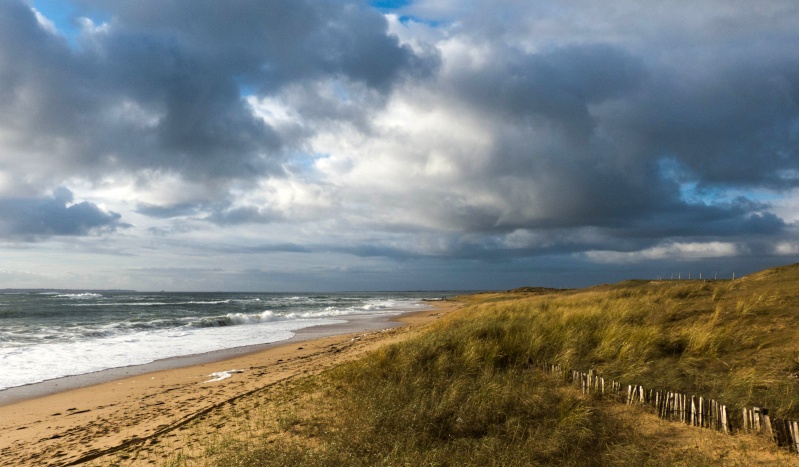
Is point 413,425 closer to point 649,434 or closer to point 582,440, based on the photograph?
point 582,440

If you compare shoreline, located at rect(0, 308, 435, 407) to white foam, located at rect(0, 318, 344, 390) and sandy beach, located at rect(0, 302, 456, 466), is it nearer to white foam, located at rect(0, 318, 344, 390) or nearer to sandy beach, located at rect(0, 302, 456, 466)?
sandy beach, located at rect(0, 302, 456, 466)

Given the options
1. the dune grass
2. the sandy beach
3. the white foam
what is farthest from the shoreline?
the dune grass

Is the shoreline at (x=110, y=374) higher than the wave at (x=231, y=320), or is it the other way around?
the shoreline at (x=110, y=374)

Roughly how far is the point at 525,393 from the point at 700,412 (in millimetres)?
2567

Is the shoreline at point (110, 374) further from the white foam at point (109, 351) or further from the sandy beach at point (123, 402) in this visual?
the white foam at point (109, 351)

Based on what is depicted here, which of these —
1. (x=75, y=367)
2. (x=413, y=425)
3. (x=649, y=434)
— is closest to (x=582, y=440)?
(x=649, y=434)

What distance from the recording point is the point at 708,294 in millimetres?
16125

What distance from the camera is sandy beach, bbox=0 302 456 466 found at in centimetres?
750

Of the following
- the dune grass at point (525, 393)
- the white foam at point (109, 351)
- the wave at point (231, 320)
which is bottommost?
the wave at point (231, 320)

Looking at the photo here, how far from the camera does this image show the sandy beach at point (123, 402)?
7496mm

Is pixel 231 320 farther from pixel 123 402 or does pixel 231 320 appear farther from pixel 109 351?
pixel 123 402

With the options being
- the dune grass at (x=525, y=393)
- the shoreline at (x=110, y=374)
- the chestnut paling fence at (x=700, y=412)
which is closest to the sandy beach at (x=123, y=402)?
the shoreline at (x=110, y=374)

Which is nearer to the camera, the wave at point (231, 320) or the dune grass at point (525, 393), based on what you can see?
the dune grass at point (525, 393)

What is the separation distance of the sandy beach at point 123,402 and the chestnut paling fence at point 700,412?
7.61 metres
